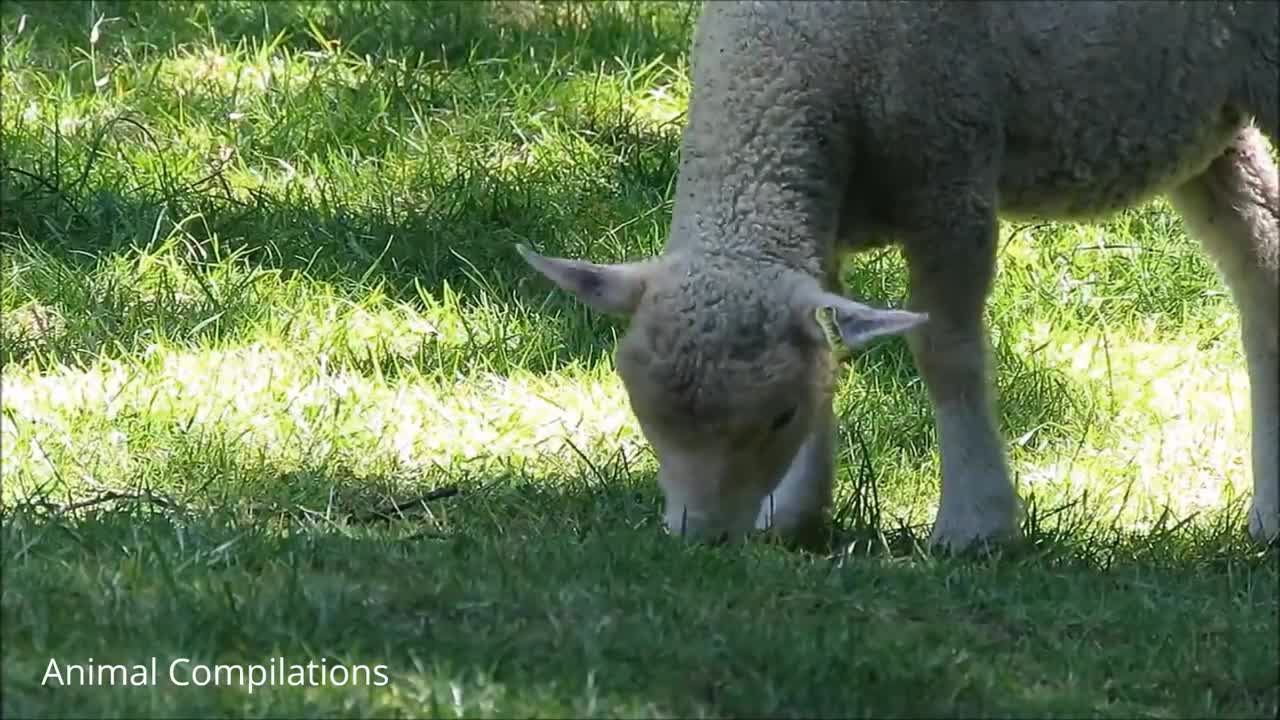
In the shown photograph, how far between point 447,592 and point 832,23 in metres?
1.74

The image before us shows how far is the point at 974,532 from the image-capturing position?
5.85m

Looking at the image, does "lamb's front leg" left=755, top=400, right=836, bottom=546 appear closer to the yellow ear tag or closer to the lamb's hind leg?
the yellow ear tag

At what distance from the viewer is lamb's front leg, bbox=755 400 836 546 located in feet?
20.0

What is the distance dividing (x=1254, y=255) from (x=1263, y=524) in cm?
75

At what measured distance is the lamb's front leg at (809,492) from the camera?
6084 mm

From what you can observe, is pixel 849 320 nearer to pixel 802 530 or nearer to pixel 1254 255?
pixel 802 530

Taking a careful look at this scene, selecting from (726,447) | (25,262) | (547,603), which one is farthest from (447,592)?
(25,262)

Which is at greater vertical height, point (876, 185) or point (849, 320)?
point (876, 185)

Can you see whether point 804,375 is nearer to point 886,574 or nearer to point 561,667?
point 886,574

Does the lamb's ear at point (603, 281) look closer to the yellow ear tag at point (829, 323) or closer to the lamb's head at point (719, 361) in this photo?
the lamb's head at point (719, 361)

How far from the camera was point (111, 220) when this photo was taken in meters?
8.23

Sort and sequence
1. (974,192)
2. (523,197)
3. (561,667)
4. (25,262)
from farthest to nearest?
1. (523,197)
2. (25,262)
3. (974,192)
4. (561,667)

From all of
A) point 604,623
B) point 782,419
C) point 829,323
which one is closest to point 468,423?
point 782,419

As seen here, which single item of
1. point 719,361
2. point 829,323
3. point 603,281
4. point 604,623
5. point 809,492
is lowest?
point 604,623
